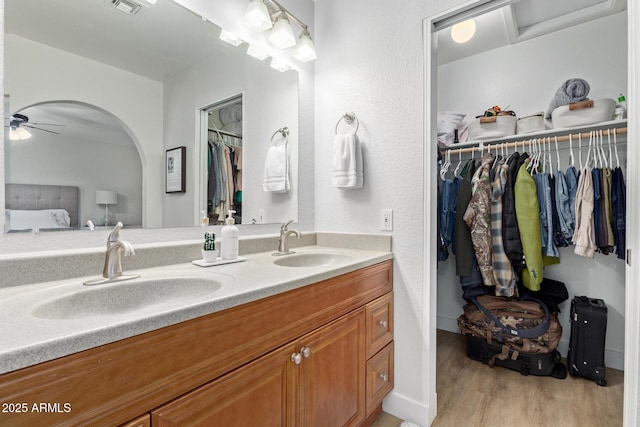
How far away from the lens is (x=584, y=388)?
183 centimetres

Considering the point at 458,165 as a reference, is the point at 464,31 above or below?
above

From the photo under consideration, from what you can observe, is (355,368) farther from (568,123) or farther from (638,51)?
(568,123)

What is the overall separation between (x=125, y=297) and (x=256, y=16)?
4.57ft

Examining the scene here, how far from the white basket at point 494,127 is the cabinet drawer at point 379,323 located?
1.49 metres

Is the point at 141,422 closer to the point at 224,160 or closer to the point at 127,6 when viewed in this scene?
the point at 224,160

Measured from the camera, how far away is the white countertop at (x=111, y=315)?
0.52m

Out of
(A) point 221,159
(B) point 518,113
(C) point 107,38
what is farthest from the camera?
(B) point 518,113

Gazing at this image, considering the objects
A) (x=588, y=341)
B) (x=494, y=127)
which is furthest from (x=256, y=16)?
(x=588, y=341)

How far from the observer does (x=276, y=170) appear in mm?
1782

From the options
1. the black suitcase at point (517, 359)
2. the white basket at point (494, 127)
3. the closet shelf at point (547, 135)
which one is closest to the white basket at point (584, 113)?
the closet shelf at point (547, 135)

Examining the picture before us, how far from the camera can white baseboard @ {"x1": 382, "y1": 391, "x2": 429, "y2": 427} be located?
1.53m

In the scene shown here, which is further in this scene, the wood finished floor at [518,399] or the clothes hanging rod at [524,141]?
the clothes hanging rod at [524,141]

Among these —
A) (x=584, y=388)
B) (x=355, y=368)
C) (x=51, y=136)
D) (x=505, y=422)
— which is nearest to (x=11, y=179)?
(x=51, y=136)

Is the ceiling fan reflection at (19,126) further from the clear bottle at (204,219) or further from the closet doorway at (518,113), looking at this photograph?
the closet doorway at (518,113)
